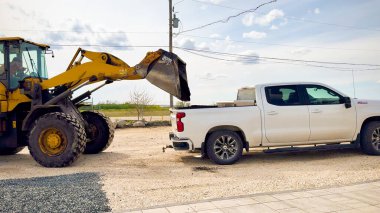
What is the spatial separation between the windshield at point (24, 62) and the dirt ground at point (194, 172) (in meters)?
2.47

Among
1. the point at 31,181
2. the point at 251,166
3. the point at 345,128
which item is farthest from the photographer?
the point at 345,128

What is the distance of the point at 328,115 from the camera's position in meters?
9.43

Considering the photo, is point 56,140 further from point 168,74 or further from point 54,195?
point 54,195

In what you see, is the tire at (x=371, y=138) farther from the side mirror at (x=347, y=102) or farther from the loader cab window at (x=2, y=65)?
the loader cab window at (x=2, y=65)

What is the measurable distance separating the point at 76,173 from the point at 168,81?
316cm

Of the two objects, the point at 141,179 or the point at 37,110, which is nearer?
the point at 141,179

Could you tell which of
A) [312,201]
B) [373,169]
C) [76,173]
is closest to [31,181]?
[76,173]

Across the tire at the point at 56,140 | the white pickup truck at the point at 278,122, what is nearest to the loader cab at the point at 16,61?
the tire at the point at 56,140

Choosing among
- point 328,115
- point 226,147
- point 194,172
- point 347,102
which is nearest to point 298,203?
point 194,172

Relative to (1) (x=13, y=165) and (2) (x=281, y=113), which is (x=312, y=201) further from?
(1) (x=13, y=165)

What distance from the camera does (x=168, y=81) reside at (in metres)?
9.34

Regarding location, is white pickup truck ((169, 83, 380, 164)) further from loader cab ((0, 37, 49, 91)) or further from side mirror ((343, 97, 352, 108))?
loader cab ((0, 37, 49, 91))

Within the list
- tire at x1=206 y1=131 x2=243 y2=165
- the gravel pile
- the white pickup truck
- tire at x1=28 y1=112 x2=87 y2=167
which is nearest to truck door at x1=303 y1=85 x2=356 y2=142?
the white pickup truck

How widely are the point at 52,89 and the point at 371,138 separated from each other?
352 inches
